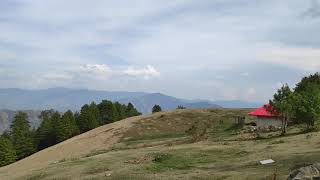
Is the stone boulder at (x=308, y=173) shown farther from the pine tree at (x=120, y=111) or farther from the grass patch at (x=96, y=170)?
the pine tree at (x=120, y=111)

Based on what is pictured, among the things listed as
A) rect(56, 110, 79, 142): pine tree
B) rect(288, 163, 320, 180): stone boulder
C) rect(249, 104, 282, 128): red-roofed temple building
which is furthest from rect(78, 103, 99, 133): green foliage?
rect(288, 163, 320, 180): stone boulder

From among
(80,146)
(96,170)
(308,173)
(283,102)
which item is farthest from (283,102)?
(308,173)

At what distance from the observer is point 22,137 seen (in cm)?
Answer: 13300

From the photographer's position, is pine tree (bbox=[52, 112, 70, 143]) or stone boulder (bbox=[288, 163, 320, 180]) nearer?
stone boulder (bbox=[288, 163, 320, 180])

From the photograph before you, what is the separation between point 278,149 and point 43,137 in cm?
9643

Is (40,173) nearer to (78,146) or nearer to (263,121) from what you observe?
(78,146)

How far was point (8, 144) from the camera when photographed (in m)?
119

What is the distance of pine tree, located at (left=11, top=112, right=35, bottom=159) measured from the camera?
130m

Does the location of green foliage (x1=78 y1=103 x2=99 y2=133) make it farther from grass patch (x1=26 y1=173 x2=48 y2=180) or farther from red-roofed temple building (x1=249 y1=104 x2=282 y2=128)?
grass patch (x1=26 y1=173 x2=48 y2=180)

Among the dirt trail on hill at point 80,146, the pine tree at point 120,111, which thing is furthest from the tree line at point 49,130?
the dirt trail on hill at point 80,146

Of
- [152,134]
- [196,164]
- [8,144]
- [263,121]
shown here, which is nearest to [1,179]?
[196,164]

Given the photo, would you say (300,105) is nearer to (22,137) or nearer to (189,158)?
(189,158)

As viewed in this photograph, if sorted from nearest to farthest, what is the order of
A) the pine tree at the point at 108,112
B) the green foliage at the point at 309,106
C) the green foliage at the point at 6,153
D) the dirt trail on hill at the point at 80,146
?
the green foliage at the point at 309,106, the dirt trail on hill at the point at 80,146, the green foliage at the point at 6,153, the pine tree at the point at 108,112

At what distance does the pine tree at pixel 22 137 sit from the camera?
13006 cm
